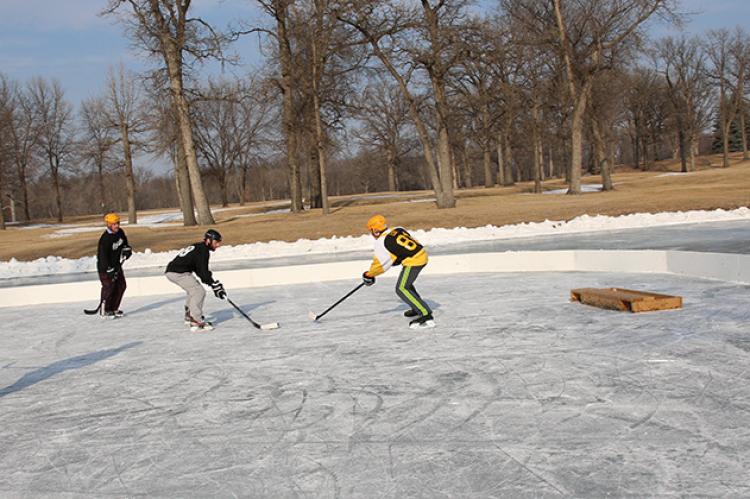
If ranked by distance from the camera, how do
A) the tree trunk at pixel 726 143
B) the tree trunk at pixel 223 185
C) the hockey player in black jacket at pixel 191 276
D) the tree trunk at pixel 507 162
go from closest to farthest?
the hockey player in black jacket at pixel 191 276 < the tree trunk at pixel 507 162 < the tree trunk at pixel 726 143 < the tree trunk at pixel 223 185

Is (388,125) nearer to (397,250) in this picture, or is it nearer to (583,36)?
(583,36)

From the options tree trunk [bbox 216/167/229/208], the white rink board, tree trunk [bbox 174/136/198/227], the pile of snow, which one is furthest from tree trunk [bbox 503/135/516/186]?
Answer: the white rink board

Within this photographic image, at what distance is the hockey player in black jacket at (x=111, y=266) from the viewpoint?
11.9 meters

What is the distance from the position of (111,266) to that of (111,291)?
1.43 feet

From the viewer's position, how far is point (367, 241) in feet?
76.1

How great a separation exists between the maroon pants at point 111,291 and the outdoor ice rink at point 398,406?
6.40 ft

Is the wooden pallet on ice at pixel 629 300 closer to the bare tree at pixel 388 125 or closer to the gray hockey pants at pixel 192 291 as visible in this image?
the gray hockey pants at pixel 192 291

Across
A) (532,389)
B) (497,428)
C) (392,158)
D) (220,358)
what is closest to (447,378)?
(532,389)

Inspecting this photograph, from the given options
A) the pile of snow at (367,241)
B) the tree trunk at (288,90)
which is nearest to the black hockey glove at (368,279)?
the pile of snow at (367,241)

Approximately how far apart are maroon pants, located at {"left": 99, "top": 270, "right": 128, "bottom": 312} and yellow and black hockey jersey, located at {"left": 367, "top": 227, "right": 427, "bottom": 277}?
533 cm

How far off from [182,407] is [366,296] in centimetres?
654

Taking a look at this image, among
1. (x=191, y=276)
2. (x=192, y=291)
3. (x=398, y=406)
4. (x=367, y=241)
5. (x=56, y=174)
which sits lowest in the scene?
(x=398, y=406)

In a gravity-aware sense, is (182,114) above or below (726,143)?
above

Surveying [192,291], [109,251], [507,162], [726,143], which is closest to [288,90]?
[507,162]
